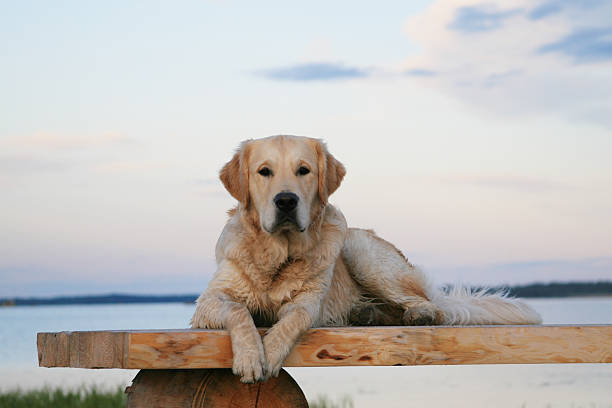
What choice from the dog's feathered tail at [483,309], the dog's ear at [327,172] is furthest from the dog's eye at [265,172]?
the dog's feathered tail at [483,309]

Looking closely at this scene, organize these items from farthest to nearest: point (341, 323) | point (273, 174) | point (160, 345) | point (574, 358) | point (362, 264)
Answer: point (362, 264), point (341, 323), point (273, 174), point (574, 358), point (160, 345)

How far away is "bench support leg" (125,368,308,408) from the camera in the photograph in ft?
11.0

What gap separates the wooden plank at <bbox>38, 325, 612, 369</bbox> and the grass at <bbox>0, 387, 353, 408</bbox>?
353cm

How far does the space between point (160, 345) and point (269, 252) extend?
2.54 ft

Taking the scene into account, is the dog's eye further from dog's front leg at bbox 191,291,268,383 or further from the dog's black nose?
dog's front leg at bbox 191,291,268,383

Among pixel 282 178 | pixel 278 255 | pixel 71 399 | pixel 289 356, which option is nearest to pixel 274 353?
pixel 289 356

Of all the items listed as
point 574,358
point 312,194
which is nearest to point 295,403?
point 312,194

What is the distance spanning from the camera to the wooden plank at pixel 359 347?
3.17m

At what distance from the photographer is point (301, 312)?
10.9ft

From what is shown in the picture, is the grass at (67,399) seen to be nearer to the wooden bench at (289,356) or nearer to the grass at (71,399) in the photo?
the grass at (71,399)

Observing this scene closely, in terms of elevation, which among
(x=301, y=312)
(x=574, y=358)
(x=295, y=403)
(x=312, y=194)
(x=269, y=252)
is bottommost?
(x=295, y=403)

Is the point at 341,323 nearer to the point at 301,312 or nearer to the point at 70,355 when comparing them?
the point at 301,312

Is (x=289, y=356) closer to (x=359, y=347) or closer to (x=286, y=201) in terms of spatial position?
(x=359, y=347)

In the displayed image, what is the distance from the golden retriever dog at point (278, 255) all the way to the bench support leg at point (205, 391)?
10.1 inches
